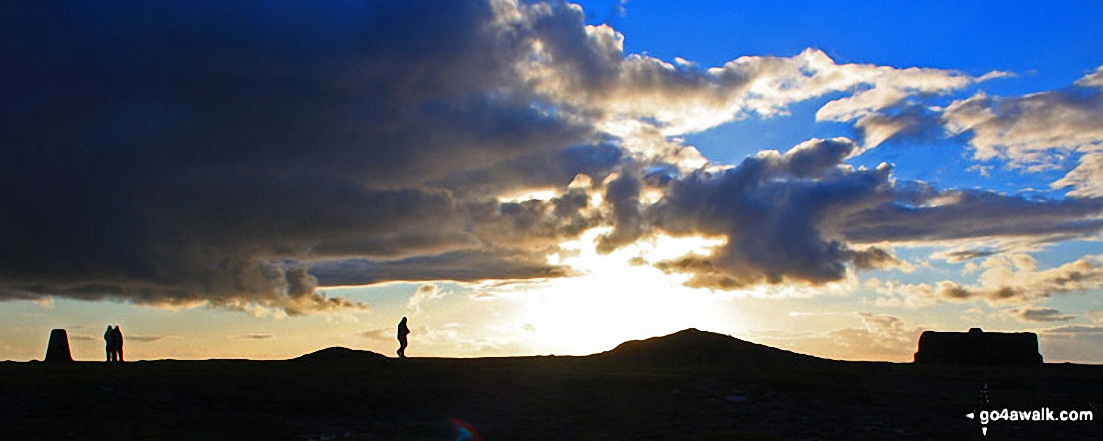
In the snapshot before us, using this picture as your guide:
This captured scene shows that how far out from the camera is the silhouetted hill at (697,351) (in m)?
61.5

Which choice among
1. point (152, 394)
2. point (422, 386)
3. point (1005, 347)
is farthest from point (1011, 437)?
point (1005, 347)

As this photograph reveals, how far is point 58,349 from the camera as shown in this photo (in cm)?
4797

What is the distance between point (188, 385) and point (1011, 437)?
27.3 meters

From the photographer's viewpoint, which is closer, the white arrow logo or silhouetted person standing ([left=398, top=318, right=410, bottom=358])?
the white arrow logo

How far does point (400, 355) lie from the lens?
4875 cm

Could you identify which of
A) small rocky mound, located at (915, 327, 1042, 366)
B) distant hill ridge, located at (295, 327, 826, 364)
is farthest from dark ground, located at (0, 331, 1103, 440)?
distant hill ridge, located at (295, 327, 826, 364)

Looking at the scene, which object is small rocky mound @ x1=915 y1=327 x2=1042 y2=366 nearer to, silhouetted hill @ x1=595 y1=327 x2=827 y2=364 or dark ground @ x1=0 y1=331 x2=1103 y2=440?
silhouetted hill @ x1=595 y1=327 x2=827 y2=364

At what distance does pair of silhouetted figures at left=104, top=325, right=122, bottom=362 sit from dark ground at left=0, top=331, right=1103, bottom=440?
634 cm

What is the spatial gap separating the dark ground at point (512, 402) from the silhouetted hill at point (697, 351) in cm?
1896

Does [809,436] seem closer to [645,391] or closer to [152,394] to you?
[645,391]

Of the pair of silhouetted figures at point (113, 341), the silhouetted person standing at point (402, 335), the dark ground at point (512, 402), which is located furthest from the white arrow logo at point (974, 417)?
the pair of silhouetted figures at point (113, 341)

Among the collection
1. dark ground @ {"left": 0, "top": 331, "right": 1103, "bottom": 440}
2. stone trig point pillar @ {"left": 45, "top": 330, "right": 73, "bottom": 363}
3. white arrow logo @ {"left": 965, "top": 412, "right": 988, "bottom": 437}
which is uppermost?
stone trig point pillar @ {"left": 45, "top": 330, "right": 73, "bottom": 363}

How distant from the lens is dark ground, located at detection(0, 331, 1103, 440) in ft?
96.6

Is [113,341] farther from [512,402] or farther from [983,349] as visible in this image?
[983,349]
